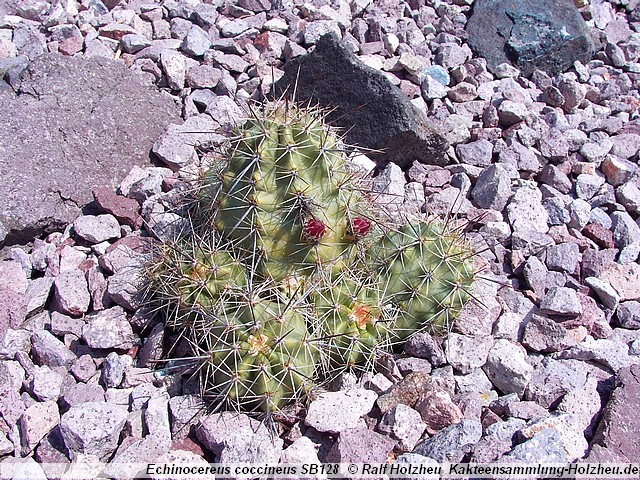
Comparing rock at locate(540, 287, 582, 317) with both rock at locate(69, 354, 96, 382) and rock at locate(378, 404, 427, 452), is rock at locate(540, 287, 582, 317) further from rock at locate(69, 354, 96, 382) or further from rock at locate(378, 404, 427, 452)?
rock at locate(69, 354, 96, 382)

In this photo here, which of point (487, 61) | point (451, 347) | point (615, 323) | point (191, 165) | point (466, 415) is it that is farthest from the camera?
point (487, 61)

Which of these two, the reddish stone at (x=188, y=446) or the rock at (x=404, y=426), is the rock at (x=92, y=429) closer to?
the reddish stone at (x=188, y=446)

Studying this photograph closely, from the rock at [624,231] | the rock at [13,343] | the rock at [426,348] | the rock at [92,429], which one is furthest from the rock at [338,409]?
the rock at [624,231]

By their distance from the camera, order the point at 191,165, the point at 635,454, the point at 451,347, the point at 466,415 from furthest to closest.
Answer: the point at 191,165
the point at 451,347
the point at 466,415
the point at 635,454

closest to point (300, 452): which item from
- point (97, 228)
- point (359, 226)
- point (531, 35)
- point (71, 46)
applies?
point (359, 226)

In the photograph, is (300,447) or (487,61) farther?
(487,61)

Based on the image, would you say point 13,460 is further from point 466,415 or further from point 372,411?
point 466,415

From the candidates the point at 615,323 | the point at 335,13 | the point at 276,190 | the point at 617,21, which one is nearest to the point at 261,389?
the point at 276,190

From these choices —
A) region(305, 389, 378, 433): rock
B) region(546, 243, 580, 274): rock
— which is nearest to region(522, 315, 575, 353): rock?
region(546, 243, 580, 274): rock
